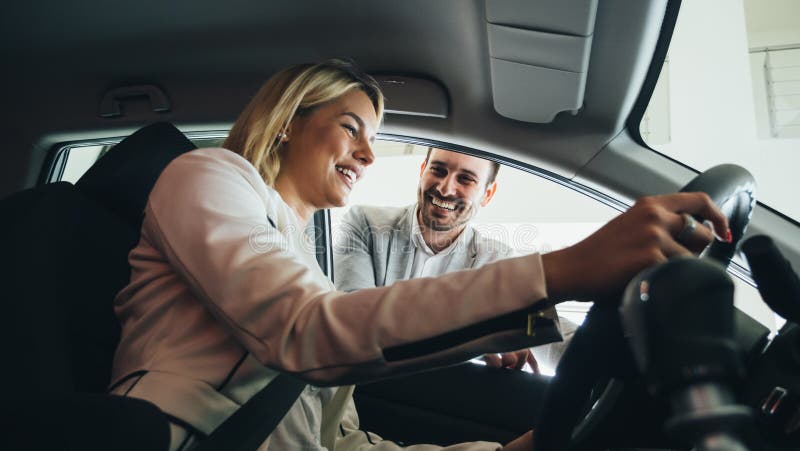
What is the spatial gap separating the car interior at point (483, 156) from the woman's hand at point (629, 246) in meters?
0.04

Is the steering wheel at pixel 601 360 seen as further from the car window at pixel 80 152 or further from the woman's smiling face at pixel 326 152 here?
the car window at pixel 80 152

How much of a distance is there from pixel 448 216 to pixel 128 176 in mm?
1573

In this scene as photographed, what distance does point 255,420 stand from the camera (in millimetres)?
833

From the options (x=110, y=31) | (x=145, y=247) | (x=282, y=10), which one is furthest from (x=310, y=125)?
(x=110, y=31)

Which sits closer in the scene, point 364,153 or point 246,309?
point 246,309

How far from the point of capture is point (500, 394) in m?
1.33

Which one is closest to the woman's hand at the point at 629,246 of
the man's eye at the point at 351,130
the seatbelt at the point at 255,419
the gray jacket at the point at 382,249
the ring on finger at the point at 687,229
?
the ring on finger at the point at 687,229

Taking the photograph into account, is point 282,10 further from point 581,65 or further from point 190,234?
point 190,234

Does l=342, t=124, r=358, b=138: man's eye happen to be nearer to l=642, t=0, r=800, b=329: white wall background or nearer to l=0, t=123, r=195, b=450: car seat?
l=0, t=123, r=195, b=450: car seat

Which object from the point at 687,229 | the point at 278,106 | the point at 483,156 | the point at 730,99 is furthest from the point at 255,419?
the point at 730,99

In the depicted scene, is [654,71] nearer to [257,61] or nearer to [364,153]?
[364,153]

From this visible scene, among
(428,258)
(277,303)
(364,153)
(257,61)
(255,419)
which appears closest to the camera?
(277,303)

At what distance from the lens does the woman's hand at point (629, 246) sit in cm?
47

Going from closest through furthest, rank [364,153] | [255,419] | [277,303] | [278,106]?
1. [277,303]
2. [255,419]
3. [278,106]
4. [364,153]
